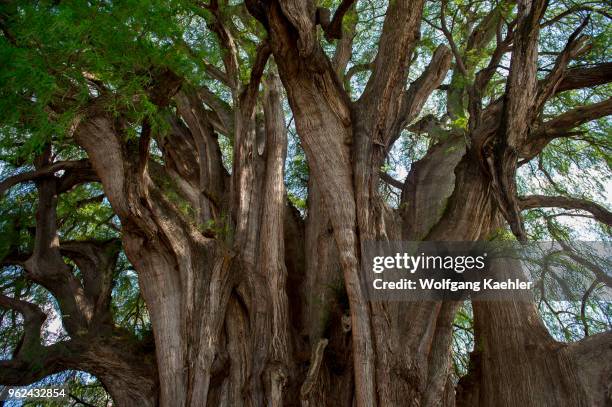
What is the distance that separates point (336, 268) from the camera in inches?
217

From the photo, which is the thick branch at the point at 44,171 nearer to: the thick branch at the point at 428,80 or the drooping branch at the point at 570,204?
the thick branch at the point at 428,80

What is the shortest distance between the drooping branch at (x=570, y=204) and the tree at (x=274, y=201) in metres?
0.02

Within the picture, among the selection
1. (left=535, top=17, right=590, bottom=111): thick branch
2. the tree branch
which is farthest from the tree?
the tree branch

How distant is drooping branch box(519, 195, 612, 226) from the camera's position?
4.92 metres

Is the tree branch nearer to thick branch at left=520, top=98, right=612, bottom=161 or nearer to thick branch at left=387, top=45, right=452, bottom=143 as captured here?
thick branch at left=387, top=45, right=452, bottom=143

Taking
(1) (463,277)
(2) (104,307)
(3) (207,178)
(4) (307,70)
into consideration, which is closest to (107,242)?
(2) (104,307)

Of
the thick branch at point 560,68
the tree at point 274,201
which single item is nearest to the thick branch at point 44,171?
the tree at point 274,201

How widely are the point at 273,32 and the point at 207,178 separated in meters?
2.42

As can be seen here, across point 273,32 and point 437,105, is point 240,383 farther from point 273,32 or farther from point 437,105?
point 437,105

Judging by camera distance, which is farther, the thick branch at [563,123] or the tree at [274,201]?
the thick branch at [563,123]

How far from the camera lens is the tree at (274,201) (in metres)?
3.90

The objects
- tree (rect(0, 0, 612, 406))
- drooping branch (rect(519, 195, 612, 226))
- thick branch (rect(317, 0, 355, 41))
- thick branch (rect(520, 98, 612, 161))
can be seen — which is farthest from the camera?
drooping branch (rect(519, 195, 612, 226))

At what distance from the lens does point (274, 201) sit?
5.68 metres

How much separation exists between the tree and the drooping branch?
→ 0.06 ft
